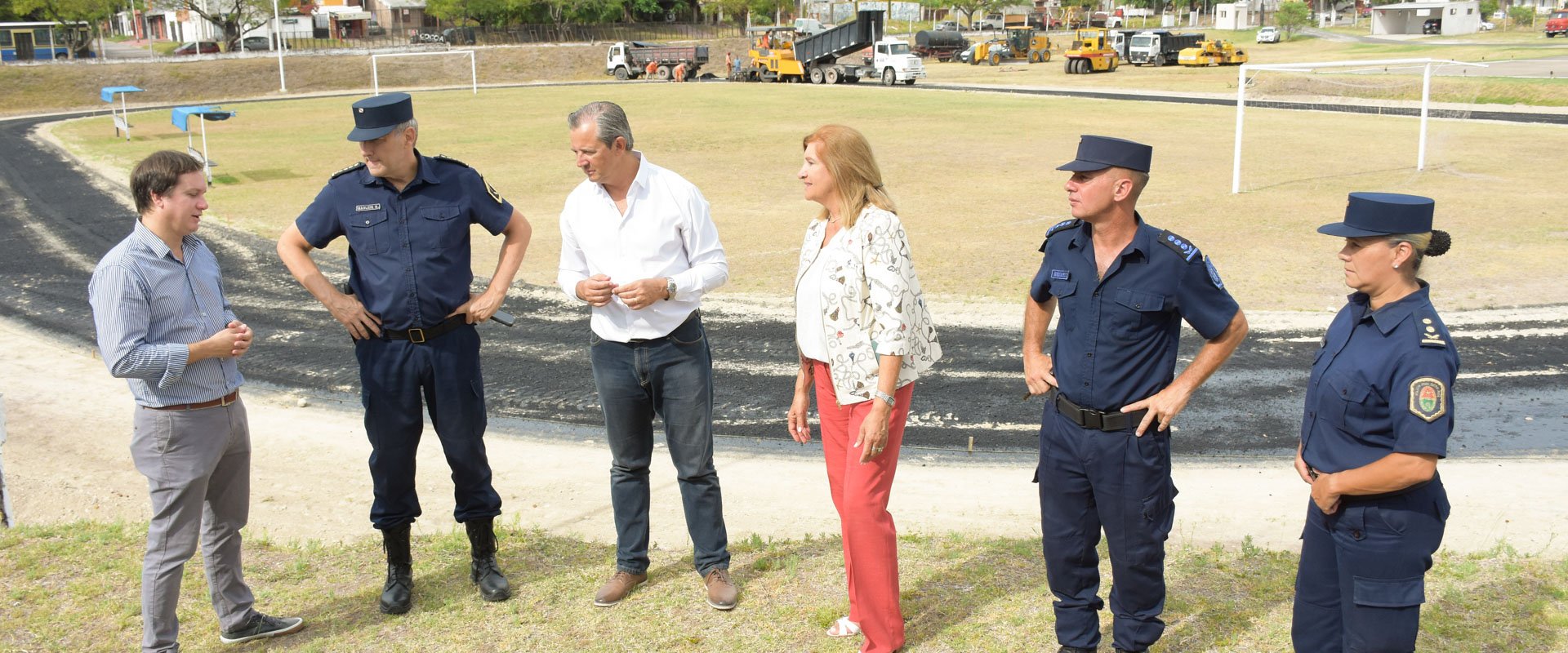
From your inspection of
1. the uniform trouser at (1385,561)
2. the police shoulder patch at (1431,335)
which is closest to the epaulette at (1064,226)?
the police shoulder patch at (1431,335)

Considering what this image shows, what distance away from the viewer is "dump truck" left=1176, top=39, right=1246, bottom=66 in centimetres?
5541

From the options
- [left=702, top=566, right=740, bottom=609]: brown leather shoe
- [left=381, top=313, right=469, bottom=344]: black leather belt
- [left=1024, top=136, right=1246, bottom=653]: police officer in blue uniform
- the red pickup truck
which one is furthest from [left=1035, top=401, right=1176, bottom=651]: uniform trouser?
the red pickup truck

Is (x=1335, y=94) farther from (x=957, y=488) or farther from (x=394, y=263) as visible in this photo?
(x=394, y=263)

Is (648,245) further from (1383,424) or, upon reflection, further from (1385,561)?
(1385,561)

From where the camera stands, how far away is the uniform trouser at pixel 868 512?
4.12m

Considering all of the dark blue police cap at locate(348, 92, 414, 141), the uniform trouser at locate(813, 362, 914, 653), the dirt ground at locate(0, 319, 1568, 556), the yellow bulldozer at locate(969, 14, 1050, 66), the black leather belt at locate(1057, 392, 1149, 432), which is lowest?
the dirt ground at locate(0, 319, 1568, 556)

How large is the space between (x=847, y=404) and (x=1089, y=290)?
37.4 inches

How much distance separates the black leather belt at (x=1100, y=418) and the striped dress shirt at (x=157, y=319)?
314cm

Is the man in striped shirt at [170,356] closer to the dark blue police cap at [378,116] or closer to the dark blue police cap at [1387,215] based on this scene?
the dark blue police cap at [378,116]

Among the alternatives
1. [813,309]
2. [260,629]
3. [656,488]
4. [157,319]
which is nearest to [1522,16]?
[656,488]

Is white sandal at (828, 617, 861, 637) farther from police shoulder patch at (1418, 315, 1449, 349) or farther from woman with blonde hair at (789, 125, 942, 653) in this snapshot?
police shoulder patch at (1418, 315, 1449, 349)

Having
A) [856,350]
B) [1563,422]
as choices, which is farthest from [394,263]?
[1563,422]

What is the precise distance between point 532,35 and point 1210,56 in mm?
49722

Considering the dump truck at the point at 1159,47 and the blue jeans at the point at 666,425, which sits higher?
the dump truck at the point at 1159,47
